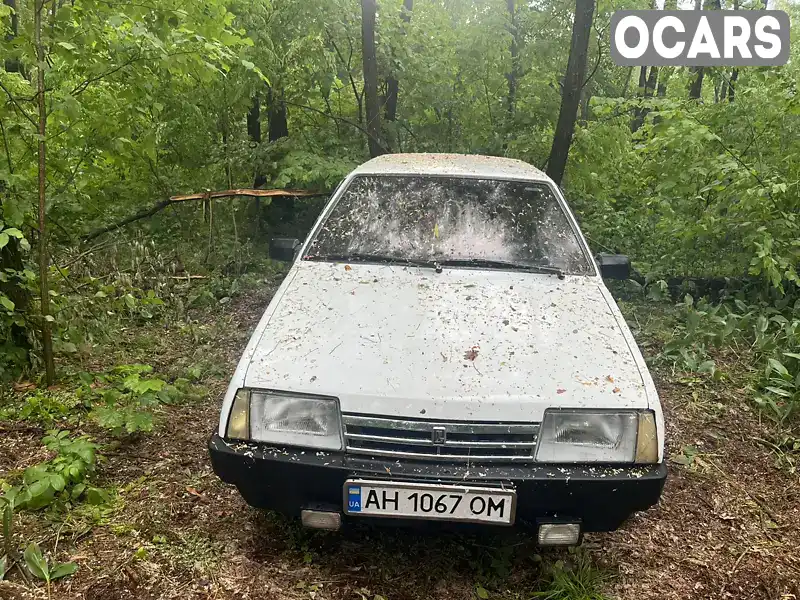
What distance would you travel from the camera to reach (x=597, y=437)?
217 centimetres

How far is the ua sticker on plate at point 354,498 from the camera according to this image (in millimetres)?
2084

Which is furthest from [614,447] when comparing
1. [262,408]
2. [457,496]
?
[262,408]

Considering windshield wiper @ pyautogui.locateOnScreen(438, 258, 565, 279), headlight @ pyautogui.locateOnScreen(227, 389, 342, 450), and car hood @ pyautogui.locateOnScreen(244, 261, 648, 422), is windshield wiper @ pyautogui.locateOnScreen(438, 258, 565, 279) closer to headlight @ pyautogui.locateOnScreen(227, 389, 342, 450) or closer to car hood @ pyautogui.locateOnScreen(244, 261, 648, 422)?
car hood @ pyautogui.locateOnScreen(244, 261, 648, 422)

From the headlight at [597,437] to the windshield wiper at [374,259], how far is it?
113 cm

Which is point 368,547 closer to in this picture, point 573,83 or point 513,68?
point 573,83

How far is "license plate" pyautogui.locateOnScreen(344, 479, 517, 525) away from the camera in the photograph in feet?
6.72

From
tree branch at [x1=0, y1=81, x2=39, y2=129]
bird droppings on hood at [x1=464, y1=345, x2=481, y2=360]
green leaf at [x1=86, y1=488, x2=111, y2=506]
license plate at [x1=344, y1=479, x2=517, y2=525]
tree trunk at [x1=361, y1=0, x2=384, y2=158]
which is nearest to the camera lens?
license plate at [x1=344, y1=479, x2=517, y2=525]

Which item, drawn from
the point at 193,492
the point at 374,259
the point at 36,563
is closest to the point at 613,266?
the point at 374,259

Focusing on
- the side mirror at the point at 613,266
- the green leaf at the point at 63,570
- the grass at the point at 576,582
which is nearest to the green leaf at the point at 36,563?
the green leaf at the point at 63,570

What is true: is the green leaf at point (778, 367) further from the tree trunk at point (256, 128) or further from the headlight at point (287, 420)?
the tree trunk at point (256, 128)

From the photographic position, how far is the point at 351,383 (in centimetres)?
215

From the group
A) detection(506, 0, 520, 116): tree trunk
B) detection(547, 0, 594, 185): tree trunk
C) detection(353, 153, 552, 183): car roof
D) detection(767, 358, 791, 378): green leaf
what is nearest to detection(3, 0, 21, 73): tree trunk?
detection(353, 153, 552, 183): car roof
